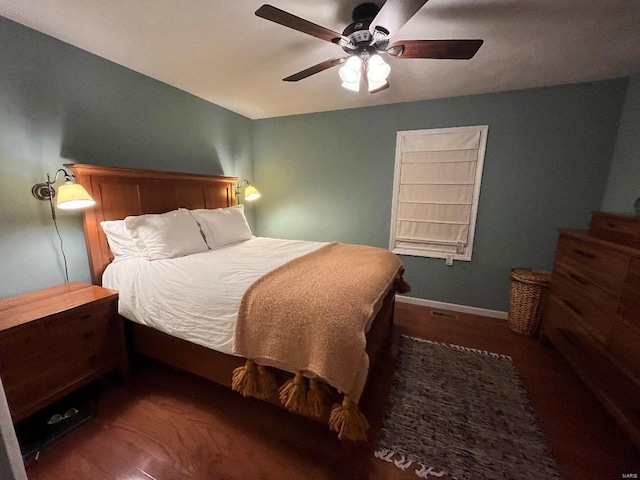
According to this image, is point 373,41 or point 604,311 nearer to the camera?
point 373,41

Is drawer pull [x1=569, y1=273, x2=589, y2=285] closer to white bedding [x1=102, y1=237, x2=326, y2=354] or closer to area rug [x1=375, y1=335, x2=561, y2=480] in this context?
area rug [x1=375, y1=335, x2=561, y2=480]

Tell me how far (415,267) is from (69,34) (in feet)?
11.6

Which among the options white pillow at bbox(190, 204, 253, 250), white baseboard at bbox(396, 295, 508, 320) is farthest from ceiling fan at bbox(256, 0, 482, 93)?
white baseboard at bbox(396, 295, 508, 320)

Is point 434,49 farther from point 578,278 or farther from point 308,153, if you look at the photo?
point 308,153

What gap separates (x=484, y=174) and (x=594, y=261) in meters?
1.26

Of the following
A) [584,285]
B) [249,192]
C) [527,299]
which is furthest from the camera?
[249,192]

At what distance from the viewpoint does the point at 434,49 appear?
144cm

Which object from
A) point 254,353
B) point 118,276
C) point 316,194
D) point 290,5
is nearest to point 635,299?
point 254,353

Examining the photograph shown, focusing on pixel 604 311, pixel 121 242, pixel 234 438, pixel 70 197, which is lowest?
pixel 234 438

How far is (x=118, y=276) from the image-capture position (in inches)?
74.3

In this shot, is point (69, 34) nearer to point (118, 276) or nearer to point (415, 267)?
point (118, 276)

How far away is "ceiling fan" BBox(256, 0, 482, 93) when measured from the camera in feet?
3.94

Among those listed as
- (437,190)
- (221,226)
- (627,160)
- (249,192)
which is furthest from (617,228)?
(249,192)

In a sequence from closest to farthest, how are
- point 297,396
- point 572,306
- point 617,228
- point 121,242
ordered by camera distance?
point 297,396 < point 617,228 < point 572,306 < point 121,242
